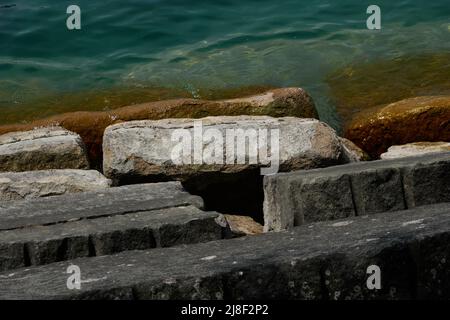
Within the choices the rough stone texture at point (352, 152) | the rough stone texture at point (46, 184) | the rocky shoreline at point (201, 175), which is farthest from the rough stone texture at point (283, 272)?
the rough stone texture at point (352, 152)

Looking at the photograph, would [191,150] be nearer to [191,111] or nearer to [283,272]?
[191,111]

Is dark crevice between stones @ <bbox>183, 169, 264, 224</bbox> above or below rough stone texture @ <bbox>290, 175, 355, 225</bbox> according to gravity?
below

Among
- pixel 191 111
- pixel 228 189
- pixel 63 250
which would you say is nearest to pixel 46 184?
pixel 228 189

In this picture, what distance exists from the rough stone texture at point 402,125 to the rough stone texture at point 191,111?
410 millimetres

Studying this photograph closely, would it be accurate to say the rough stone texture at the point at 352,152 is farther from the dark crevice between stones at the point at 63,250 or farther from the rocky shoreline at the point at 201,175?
the dark crevice between stones at the point at 63,250

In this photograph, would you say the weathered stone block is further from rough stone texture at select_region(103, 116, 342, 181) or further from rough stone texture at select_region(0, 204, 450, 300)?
rough stone texture at select_region(103, 116, 342, 181)

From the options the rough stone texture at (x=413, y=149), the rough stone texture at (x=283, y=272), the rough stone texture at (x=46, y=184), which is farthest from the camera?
the rough stone texture at (x=413, y=149)

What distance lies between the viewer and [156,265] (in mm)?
3664

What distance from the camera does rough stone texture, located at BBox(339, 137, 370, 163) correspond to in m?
6.34

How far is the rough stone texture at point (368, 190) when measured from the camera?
14.8 feet

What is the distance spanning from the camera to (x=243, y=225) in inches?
224

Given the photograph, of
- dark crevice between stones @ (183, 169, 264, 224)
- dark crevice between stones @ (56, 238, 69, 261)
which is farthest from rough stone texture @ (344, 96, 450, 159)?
dark crevice between stones @ (56, 238, 69, 261)

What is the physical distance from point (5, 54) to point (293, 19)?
364cm

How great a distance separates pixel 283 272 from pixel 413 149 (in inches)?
136
